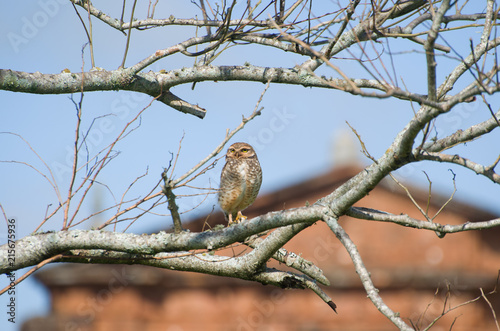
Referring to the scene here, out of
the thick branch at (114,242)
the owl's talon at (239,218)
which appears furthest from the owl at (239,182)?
the thick branch at (114,242)

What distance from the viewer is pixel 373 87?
4.54 metres

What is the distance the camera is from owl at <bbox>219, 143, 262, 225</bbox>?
7961 mm

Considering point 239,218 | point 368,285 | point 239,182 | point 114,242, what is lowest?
point 368,285

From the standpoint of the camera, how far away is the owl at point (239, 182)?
26.1ft

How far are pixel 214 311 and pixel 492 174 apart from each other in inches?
377

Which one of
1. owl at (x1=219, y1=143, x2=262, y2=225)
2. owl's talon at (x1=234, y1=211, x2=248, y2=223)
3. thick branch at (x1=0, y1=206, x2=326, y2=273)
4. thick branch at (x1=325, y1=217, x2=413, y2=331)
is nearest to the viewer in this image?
thick branch at (x1=325, y1=217, x2=413, y2=331)

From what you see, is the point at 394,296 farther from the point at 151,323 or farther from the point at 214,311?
the point at 151,323

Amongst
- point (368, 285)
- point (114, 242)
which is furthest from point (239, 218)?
point (368, 285)

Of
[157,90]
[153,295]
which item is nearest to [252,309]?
[153,295]

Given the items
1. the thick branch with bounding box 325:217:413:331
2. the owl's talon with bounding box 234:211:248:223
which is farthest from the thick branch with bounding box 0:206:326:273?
the owl's talon with bounding box 234:211:248:223

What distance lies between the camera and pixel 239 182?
26.2 ft

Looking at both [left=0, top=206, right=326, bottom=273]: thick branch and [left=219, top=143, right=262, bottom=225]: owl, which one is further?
[left=219, top=143, right=262, bottom=225]: owl

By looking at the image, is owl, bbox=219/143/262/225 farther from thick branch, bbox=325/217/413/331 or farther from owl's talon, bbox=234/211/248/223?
thick branch, bbox=325/217/413/331

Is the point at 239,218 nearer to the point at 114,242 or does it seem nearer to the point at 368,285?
the point at 114,242
